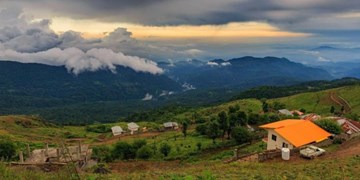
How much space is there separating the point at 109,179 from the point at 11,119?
316 ft

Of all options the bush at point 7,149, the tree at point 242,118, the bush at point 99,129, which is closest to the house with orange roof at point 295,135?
the tree at point 242,118

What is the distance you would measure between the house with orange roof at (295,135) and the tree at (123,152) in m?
20.1

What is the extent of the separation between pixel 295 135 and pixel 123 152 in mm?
24496

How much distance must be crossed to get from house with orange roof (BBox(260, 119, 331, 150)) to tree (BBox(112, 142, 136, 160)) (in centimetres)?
2007

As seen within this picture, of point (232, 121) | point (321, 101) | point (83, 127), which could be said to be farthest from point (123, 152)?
point (321, 101)

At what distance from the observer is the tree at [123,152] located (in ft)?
161

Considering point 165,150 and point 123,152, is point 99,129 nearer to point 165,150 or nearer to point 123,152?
point 123,152

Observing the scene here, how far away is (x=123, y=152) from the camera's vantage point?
49781 millimetres

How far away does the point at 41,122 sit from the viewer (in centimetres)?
10969

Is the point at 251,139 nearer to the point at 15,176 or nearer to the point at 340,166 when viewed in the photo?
the point at 340,166

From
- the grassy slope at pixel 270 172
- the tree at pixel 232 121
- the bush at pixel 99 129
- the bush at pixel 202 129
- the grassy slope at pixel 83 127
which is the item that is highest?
the grassy slope at pixel 270 172

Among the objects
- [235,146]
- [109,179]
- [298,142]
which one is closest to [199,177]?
[109,179]

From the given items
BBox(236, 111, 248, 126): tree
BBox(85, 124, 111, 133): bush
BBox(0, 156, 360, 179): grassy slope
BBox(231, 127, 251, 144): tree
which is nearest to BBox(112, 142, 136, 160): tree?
BBox(231, 127, 251, 144): tree

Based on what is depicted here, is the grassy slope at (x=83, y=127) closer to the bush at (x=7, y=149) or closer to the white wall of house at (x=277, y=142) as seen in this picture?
the bush at (x=7, y=149)
